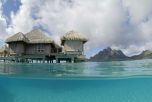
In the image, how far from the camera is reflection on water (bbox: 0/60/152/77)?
66.8ft

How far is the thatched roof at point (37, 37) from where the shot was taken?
108ft

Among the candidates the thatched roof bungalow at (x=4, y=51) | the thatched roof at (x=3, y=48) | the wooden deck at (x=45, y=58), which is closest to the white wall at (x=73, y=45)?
the wooden deck at (x=45, y=58)

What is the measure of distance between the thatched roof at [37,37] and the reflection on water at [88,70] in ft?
37.0

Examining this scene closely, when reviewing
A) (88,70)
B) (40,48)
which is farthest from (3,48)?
(88,70)

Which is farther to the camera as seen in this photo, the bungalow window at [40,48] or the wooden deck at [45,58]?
the bungalow window at [40,48]

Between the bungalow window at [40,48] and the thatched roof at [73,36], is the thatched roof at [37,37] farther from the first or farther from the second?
the thatched roof at [73,36]

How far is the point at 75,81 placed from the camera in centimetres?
2317

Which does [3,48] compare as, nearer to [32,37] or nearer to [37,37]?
[32,37]

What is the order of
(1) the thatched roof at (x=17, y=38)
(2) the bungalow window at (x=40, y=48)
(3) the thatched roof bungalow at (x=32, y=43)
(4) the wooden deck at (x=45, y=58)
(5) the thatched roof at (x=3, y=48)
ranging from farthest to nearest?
(5) the thatched roof at (x=3, y=48) < (2) the bungalow window at (x=40, y=48) < (3) the thatched roof bungalow at (x=32, y=43) < (1) the thatched roof at (x=17, y=38) < (4) the wooden deck at (x=45, y=58)

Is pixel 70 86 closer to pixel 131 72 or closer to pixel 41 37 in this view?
pixel 131 72

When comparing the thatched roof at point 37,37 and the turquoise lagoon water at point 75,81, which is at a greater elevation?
the thatched roof at point 37,37

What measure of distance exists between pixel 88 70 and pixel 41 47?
45.3 feet

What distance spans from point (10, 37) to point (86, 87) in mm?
13908

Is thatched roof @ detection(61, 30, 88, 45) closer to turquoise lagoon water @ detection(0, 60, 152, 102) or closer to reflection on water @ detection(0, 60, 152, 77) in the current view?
turquoise lagoon water @ detection(0, 60, 152, 102)
